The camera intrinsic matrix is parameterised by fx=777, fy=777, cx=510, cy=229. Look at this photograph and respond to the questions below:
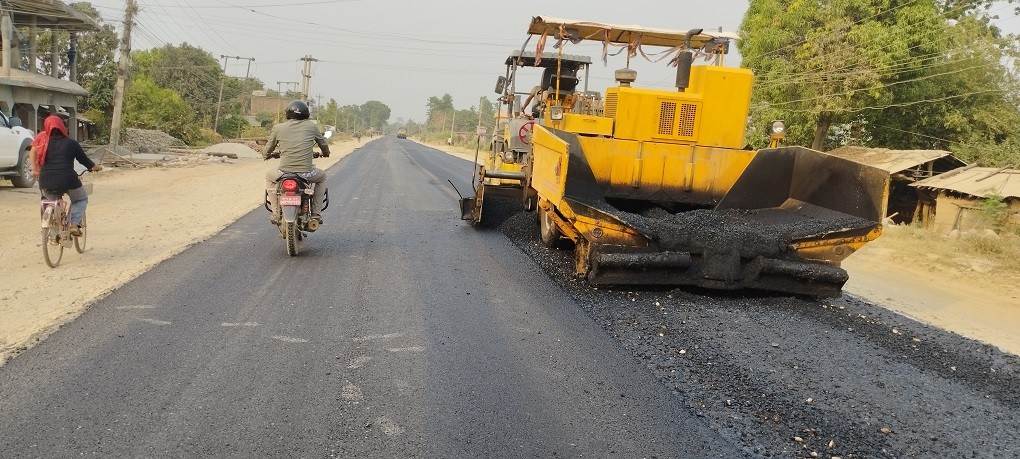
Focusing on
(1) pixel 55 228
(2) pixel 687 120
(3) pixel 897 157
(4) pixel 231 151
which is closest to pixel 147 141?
(4) pixel 231 151

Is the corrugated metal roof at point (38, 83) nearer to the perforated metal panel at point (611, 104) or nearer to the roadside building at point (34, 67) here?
the roadside building at point (34, 67)

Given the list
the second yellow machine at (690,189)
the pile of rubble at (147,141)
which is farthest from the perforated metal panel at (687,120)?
the pile of rubble at (147,141)

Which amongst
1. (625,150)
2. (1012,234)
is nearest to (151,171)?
(625,150)

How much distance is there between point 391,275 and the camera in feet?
24.9

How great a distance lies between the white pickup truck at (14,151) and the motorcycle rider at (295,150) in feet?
27.2

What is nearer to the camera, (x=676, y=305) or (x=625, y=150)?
(x=676, y=305)

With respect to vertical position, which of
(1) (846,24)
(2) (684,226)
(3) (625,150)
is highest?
(1) (846,24)

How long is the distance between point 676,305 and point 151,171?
20.0 metres

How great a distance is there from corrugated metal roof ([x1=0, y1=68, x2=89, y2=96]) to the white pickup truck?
841 centimetres

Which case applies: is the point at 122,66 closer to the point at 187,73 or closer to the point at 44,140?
the point at 44,140

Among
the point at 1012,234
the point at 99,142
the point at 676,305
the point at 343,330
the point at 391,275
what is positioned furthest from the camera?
the point at 99,142

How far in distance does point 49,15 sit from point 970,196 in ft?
93.1

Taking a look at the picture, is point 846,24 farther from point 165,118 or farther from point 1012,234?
point 165,118

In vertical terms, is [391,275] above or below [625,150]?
below
